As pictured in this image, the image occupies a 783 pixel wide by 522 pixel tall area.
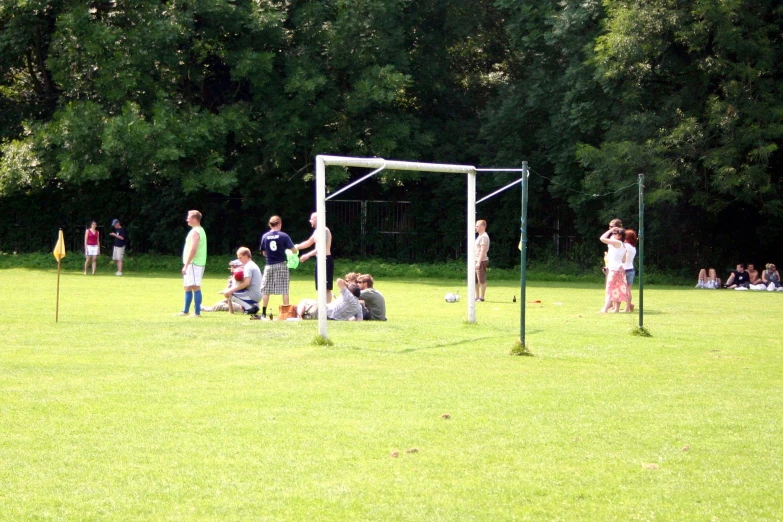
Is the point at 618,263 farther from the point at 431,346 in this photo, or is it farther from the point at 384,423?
the point at 384,423

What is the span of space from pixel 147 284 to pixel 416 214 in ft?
51.1

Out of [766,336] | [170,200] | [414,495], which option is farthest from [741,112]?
[414,495]

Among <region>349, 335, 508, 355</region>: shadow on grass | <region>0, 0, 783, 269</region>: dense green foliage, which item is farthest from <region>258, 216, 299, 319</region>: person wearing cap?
<region>0, 0, 783, 269</region>: dense green foliage

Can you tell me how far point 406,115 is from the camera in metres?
39.7

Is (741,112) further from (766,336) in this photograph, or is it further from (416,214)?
(766,336)

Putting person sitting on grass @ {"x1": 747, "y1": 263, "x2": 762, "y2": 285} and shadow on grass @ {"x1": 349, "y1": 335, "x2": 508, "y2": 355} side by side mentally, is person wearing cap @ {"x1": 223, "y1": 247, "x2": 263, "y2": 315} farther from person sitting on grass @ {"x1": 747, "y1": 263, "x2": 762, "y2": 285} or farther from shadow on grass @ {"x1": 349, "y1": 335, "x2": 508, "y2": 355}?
person sitting on grass @ {"x1": 747, "y1": 263, "x2": 762, "y2": 285}

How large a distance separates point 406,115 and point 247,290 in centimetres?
2162

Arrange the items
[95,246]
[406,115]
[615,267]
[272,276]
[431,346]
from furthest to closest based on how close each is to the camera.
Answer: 1. [406,115]
2. [95,246]
3. [615,267]
4. [272,276]
5. [431,346]

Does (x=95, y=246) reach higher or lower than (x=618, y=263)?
higher

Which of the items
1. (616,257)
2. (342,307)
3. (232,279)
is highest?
(616,257)

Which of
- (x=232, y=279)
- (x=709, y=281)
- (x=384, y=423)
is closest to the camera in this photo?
(x=384, y=423)

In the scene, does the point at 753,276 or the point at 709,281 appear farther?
the point at 709,281

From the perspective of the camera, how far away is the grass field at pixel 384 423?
261 inches

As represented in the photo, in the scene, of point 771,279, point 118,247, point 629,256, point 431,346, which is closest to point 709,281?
point 771,279
